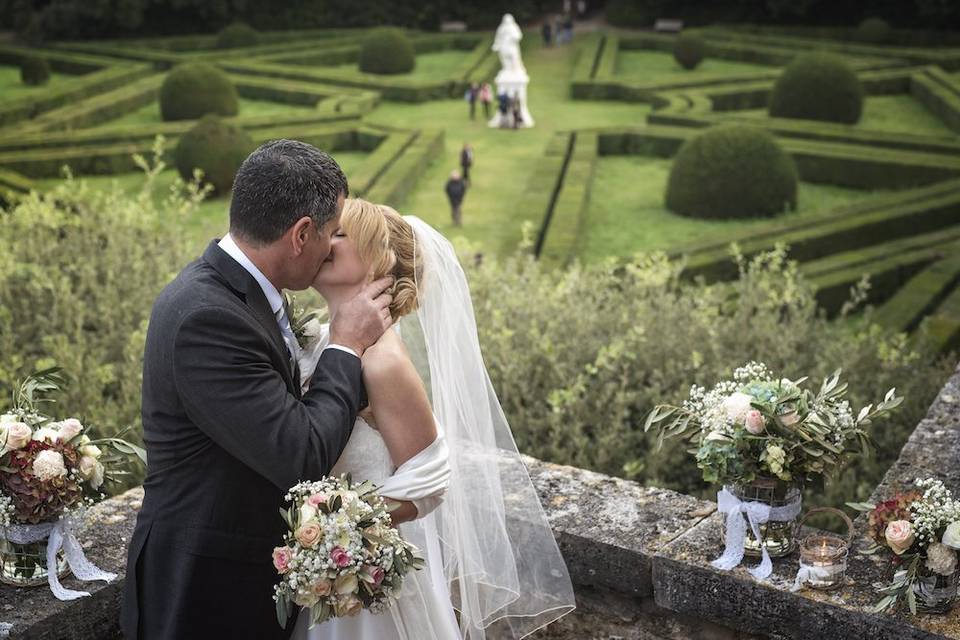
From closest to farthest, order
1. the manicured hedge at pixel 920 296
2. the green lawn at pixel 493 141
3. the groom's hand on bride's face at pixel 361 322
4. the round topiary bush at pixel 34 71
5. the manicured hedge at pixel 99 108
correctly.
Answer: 1. the groom's hand on bride's face at pixel 361 322
2. the manicured hedge at pixel 920 296
3. the green lawn at pixel 493 141
4. the manicured hedge at pixel 99 108
5. the round topiary bush at pixel 34 71

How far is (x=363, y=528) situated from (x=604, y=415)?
394 centimetres

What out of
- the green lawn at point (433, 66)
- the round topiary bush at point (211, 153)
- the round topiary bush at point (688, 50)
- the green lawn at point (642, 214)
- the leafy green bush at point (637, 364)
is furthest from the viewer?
the round topiary bush at point (688, 50)

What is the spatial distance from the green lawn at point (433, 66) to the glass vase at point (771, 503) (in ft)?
74.3

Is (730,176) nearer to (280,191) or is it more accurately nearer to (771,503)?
(771,503)

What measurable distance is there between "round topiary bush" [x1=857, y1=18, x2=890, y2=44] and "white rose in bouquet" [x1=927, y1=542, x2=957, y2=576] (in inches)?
1200

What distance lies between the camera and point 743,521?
325 centimetres

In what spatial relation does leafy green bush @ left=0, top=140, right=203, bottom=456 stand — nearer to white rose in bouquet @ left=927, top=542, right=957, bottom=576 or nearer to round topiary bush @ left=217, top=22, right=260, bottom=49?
white rose in bouquet @ left=927, top=542, right=957, bottom=576

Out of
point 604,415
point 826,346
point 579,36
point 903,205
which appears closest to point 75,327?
point 604,415

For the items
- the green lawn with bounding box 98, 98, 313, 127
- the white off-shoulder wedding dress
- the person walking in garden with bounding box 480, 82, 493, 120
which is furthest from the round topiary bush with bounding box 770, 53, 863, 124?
the white off-shoulder wedding dress

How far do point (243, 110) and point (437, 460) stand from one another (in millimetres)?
21818

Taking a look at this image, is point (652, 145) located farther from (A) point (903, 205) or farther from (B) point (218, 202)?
(B) point (218, 202)

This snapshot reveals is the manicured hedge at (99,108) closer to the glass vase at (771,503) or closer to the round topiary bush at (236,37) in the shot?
the round topiary bush at (236,37)

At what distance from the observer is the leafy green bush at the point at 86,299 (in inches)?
261

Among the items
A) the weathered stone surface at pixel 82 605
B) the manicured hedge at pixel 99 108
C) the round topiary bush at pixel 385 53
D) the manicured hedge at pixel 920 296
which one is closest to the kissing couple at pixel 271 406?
the weathered stone surface at pixel 82 605
